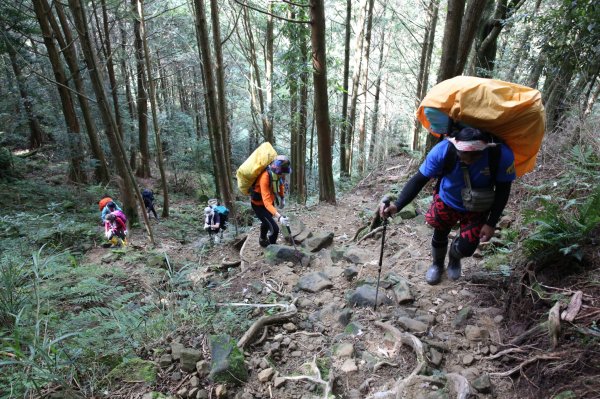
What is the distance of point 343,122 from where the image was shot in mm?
13961

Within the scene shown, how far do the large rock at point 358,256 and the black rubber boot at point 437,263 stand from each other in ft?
3.74

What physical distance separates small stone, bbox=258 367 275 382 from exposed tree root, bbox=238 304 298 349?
1.11ft

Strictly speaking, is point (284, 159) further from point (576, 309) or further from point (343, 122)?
point (343, 122)

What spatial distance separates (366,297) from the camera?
3619 millimetres

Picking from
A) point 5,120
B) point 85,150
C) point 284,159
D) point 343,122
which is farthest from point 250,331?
point 5,120

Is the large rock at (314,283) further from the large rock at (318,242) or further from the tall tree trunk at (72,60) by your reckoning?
the tall tree trunk at (72,60)

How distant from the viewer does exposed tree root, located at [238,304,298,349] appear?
9.45 feet

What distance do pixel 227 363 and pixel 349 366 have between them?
99 cm

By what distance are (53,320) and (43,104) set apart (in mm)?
16680

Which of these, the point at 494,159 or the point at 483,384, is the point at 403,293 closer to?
the point at 483,384

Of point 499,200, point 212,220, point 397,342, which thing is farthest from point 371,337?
point 212,220

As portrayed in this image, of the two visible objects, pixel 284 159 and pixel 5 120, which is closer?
pixel 284 159

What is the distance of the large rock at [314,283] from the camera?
4.16 meters

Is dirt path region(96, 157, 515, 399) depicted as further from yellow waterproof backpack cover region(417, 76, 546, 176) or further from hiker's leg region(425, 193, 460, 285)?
yellow waterproof backpack cover region(417, 76, 546, 176)
